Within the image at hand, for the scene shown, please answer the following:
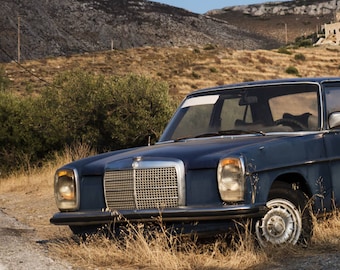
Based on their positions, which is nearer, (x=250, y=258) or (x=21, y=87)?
(x=250, y=258)

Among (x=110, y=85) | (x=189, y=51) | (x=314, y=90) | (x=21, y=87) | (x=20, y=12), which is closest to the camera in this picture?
(x=314, y=90)

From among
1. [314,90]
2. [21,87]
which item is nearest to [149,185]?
[314,90]

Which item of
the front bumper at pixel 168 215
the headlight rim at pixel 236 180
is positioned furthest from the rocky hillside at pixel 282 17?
the headlight rim at pixel 236 180

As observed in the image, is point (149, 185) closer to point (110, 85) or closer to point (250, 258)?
point (250, 258)

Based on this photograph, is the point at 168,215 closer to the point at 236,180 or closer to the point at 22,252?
the point at 236,180

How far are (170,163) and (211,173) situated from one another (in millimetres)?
394

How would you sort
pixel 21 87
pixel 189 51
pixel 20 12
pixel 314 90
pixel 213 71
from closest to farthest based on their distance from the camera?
pixel 314 90 → pixel 21 87 → pixel 213 71 → pixel 189 51 → pixel 20 12

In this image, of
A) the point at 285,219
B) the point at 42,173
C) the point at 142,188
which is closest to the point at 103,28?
the point at 42,173

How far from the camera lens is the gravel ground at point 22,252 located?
22.0ft

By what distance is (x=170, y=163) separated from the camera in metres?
6.39

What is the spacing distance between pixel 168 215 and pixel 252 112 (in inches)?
72.3

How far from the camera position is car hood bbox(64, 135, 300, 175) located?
629 centimetres

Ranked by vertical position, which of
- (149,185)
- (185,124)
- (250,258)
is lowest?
(250,258)

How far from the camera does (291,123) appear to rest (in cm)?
737
